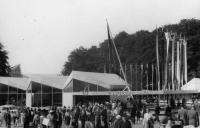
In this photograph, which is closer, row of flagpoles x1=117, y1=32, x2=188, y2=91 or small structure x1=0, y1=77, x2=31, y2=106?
row of flagpoles x1=117, y1=32, x2=188, y2=91

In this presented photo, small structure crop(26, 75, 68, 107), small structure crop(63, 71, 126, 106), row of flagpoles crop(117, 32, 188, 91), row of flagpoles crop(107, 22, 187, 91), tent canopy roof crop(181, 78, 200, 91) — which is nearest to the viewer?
row of flagpoles crop(107, 22, 187, 91)

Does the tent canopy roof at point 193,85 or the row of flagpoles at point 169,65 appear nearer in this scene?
the row of flagpoles at point 169,65

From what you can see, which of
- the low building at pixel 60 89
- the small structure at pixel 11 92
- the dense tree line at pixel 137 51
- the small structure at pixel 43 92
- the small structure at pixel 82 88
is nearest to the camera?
the small structure at pixel 82 88

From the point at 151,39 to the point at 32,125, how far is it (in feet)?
210

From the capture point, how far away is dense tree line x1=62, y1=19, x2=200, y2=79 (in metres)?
78.1

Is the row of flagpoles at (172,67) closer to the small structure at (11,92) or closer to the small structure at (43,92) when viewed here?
the small structure at (43,92)

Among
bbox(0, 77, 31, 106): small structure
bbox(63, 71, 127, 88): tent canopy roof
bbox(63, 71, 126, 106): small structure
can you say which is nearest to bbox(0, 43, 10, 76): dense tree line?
bbox(0, 77, 31, 106): small structure

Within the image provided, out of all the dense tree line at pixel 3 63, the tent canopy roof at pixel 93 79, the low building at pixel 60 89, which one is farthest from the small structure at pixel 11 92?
the dense tree line at pixel 3 63

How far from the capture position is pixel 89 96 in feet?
153

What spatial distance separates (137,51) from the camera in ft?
302

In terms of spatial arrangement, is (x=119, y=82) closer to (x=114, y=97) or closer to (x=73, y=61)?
(x=114, y=97)

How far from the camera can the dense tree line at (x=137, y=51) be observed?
7812cm

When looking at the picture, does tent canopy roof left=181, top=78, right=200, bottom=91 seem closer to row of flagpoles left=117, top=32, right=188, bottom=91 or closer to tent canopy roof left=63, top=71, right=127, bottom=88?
row of flagpoles left=117, top=32, right=188, bottom=91

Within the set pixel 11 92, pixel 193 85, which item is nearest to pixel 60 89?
pixel 11 92
